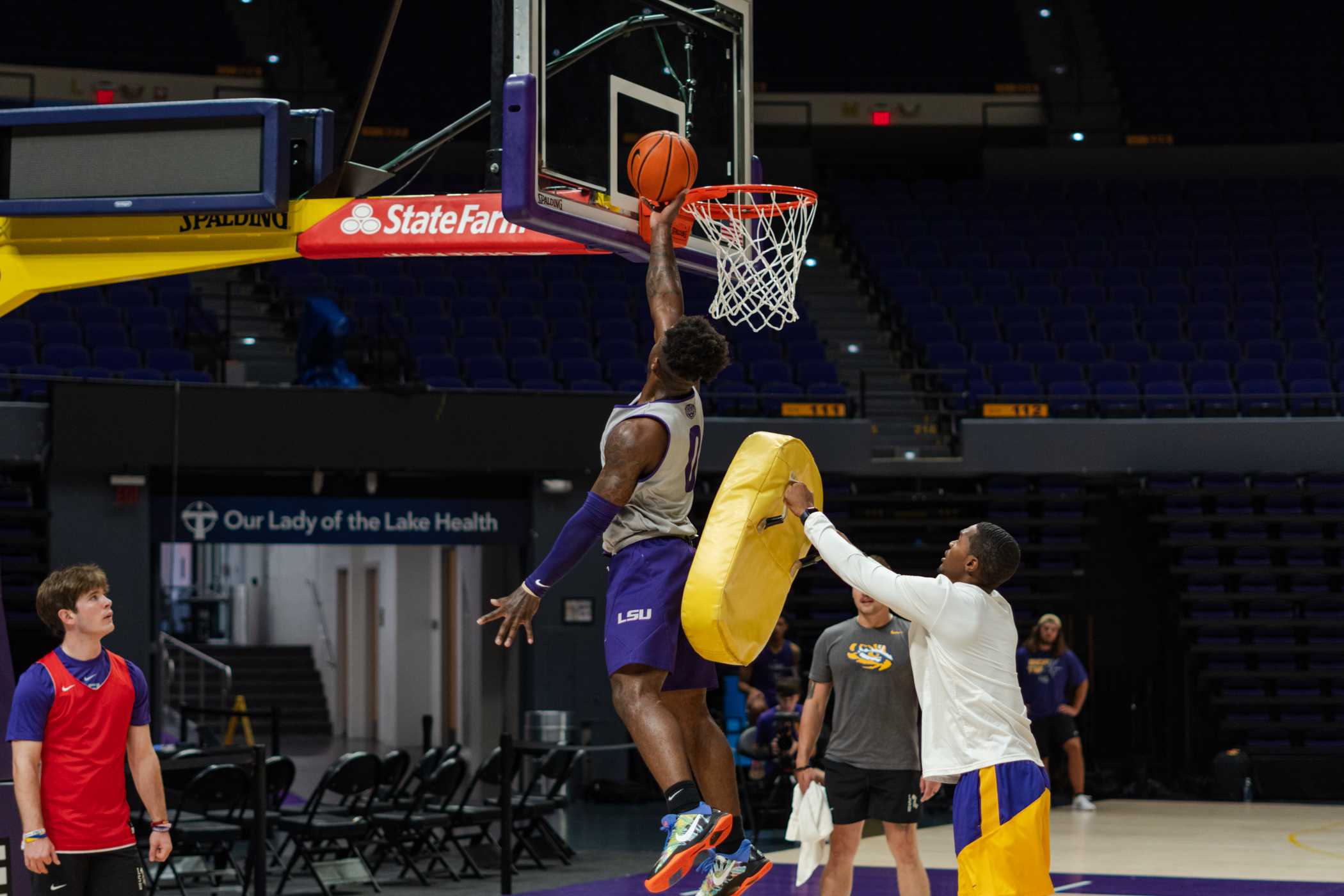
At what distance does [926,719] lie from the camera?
5.78 metres

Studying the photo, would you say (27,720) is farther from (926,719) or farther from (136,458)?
(136,458)

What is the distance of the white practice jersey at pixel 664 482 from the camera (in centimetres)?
491

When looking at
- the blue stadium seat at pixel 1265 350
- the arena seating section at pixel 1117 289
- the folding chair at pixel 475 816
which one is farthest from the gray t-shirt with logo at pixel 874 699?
the blue stadium seat at pixel 1265 350

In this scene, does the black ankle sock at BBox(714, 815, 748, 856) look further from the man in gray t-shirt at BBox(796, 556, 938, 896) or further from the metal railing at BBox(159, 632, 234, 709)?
the metal railing at BBox(159, 632, 234, 709)

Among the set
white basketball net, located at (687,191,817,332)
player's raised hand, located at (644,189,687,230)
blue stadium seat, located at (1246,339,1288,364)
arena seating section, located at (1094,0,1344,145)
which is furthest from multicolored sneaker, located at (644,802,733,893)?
arena seating section, located at (1094,0,1344,145)

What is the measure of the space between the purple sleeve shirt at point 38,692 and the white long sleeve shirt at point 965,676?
276 centimetres

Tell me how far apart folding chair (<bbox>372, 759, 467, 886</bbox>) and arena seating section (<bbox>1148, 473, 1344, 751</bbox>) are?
8370mm

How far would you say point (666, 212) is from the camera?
548cm

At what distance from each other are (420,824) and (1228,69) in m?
18.0

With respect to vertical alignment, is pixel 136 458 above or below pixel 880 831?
above

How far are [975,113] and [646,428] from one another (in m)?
19.6

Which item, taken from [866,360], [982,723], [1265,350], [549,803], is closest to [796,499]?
[982,723]

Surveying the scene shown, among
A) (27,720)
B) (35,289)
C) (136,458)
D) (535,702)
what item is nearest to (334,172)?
(35,289)

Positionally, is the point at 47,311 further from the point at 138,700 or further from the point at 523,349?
the point at 138,700
